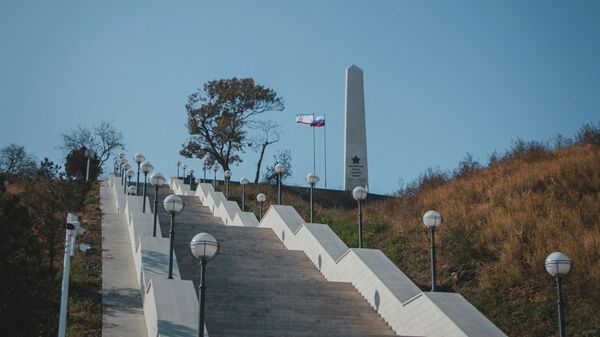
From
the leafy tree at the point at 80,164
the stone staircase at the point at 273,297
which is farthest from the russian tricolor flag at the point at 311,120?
the stone staircase at the point at 273,297

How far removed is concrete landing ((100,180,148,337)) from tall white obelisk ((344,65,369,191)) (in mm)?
17242

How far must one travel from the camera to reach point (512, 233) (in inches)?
647

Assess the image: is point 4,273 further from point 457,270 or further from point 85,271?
point 457,270

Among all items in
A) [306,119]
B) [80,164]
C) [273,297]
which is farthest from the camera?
[80,164]

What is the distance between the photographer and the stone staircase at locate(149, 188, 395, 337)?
13.6 metres

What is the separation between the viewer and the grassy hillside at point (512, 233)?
14047 mm

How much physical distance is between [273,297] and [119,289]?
3.17 meters

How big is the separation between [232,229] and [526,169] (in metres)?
8.48

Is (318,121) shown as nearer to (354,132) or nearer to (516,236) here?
(354,132)

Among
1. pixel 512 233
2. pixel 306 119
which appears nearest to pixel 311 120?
pixel 306 119

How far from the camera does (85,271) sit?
16.2 m

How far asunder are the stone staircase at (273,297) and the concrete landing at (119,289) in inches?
47.0

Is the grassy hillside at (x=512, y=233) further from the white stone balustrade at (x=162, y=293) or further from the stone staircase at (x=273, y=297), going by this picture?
the white stone balustrade at (x=162, y=293)

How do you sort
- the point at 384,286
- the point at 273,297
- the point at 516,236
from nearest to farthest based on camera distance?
the point at 273,297 < the point at 384,286 < the point at 516,236
